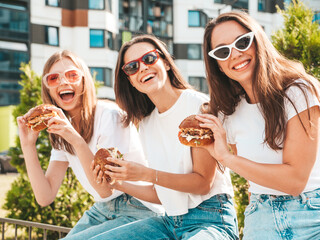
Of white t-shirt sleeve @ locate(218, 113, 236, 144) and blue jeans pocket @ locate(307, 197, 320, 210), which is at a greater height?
white t-shirt sleeve @ locate(218, 113, 236, 144)

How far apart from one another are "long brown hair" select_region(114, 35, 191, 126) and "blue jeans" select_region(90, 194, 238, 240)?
2.83 ft

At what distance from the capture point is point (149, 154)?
3262mm

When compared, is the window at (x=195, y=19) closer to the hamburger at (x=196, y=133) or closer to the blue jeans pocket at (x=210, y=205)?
the blue jeans pocket at (x=210, y=205)

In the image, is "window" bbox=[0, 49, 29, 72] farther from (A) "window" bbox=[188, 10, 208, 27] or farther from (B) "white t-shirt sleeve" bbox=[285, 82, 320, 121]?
(B) "white t-shirt sleeve" bbox=[285, 82, 320, 121]

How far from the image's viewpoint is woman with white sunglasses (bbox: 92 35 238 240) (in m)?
2.88

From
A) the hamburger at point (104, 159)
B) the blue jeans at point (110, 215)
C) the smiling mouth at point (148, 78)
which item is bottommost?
the blue jeans at point (110, 215)

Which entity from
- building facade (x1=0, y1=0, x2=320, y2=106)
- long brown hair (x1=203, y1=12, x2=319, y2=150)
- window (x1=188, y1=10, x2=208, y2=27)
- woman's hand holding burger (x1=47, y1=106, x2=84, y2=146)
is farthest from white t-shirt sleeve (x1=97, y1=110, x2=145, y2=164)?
window (x1=188, y1=10, x2=208, y2=27)

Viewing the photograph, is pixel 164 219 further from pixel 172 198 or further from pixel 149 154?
pixel 149 154

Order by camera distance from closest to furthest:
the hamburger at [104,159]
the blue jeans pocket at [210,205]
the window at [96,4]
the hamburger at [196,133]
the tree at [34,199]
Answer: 1. the hamburger at [196,133]
2. the hamburger at [104,159]
3. the blue jeans pocket at [210,205]
4. the tree at [34,199]
5. the window at [96,4]

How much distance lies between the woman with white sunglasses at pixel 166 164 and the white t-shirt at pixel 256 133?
316 mm

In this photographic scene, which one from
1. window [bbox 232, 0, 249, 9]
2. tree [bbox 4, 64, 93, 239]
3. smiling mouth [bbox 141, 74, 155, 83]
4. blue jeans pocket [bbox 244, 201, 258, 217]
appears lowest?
tree [bbox 4, 64, 93, 239]

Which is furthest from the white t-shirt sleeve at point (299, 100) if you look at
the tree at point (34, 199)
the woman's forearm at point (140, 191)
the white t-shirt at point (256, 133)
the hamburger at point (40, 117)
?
the tree at point (34, 199)

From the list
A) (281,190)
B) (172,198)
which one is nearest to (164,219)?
(172,198)

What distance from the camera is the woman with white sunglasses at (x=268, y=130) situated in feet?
7.86
